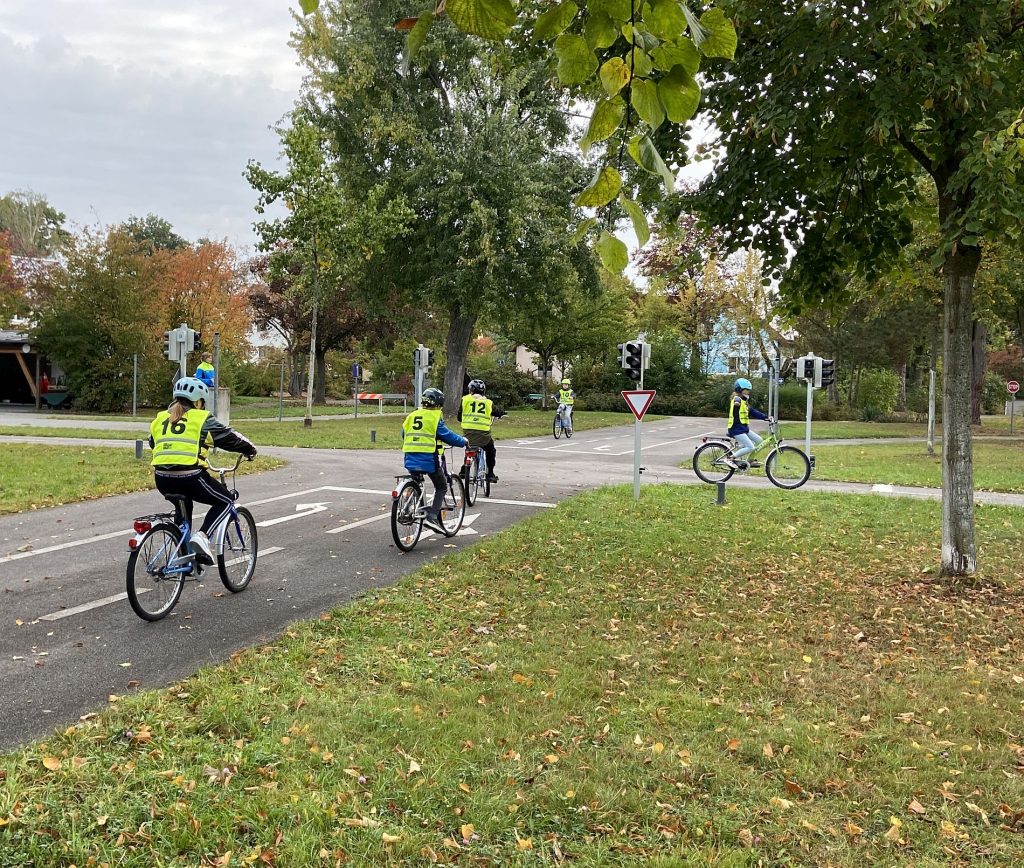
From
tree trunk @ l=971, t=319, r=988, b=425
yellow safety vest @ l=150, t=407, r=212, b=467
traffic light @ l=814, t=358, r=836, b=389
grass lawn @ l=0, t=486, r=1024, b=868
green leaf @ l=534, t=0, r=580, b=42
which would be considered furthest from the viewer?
tree trunk @ l=971, t=319, r=988, b=425

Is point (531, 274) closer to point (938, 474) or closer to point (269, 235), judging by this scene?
point (269, 235)

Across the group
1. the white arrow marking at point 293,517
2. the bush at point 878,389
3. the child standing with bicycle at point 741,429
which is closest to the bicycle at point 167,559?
the white arrow marking at point 293,517

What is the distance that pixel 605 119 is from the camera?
1640 mm

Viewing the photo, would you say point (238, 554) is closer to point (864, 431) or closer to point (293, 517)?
point (293, 517)

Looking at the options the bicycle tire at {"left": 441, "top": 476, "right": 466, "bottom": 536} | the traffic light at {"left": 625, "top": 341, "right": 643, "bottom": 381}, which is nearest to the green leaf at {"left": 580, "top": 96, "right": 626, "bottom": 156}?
the bicycle tire at {"left": 441, "top": 476, "right": 466, "bottom": 536}

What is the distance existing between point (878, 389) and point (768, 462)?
36482 millimetres

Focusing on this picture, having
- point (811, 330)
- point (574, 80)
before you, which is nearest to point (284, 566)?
point (574, 80)

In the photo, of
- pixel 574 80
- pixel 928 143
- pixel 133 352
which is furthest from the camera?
pixel 133 352

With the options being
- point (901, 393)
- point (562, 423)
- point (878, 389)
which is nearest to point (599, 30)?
point (562, 423)

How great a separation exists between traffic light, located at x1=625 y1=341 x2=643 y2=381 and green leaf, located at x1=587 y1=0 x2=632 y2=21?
38.2 ft

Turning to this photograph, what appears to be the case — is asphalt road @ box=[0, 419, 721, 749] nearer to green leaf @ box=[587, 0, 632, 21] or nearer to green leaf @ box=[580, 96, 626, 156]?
green leaf @ box=[580, 96, 626, 156]

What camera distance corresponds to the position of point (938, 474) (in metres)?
17.4

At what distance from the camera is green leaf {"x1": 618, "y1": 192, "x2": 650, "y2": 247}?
1.51 meters

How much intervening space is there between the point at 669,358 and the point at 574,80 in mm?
49523
